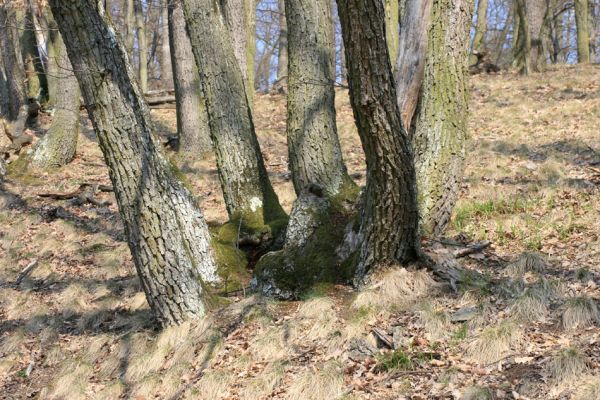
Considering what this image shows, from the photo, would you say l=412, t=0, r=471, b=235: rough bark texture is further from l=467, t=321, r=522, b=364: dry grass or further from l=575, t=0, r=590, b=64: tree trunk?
l=575, t=0, r=590, b=64: tree trunk

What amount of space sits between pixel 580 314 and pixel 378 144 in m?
Answer: 2.07

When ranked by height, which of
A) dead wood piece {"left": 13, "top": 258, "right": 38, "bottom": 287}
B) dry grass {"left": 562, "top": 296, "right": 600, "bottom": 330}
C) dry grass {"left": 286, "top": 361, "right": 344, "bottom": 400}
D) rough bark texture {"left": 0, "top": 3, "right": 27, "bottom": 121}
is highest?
rough bark texture {"left": 0, "top": 3, "right": 27, "bottom": 121}

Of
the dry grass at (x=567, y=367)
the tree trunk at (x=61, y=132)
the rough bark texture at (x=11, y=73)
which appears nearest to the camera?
the dry grass at (x=567, y=367)

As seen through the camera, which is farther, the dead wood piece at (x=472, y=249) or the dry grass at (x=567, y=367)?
the dead wood piece at (x=472, y=249)

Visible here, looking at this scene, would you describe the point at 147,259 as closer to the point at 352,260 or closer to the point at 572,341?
the point at 352,260

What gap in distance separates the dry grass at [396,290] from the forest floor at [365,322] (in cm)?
1

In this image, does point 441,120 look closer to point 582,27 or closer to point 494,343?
point 494,343

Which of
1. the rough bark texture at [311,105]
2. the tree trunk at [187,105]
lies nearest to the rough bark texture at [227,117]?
the rough bark texture at [311,105]

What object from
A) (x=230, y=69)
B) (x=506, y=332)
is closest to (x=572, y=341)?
(x=506, y=332)

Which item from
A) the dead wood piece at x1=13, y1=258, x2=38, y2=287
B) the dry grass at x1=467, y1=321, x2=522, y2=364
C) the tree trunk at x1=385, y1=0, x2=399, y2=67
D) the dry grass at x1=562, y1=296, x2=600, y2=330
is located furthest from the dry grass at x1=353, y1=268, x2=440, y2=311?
the tree trunk at x1=385, y1=0, x2=399, y2=67

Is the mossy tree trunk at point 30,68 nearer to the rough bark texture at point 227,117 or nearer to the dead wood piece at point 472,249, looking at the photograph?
the rough bark texture at point 227,117

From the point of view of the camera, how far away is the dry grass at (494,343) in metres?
4.57

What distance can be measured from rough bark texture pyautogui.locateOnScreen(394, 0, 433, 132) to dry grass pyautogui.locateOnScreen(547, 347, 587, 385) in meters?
2.84

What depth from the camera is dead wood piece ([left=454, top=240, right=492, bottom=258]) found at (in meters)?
6.17
